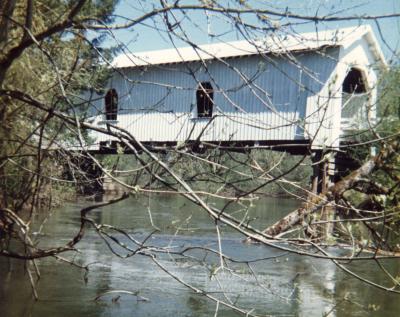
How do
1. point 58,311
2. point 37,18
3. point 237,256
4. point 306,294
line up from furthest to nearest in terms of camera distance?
point 237,256
point 306,294
point 58,311
point 37,18

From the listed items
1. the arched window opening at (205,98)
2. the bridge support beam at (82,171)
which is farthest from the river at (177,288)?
the arched window opening at (205,98)

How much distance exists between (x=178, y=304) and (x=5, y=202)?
2.31 m

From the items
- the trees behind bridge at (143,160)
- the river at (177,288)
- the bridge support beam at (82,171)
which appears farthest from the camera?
the river at (177,288)

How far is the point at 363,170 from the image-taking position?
37.3 feet

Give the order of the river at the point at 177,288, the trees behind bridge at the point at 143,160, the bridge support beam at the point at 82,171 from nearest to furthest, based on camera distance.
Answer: the trees behind bridge at the point at 143,160, the bridge support beam at the point at 82,171, the river at the point at 177,288

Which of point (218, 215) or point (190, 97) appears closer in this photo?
point (218, 215)

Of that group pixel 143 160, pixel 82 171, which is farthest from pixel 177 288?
pixel 143 160

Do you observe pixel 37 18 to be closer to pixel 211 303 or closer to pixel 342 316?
pixel 211 303

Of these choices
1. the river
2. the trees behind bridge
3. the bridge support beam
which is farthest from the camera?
the river

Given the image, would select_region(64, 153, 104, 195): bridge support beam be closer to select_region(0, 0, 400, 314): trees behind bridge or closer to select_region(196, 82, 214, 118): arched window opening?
select_region(0, 0, 400, 314): trees behind bridge

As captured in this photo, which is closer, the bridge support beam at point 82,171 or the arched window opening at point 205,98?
the arched window opening at point 205,98

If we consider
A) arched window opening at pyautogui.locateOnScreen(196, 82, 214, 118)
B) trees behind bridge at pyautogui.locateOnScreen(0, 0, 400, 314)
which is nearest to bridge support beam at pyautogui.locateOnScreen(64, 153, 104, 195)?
A: trees behind bridge at pyautogui.locateOnScreen(0, 0, 400, 314)

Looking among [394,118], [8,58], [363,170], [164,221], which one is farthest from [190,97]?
[8,58]

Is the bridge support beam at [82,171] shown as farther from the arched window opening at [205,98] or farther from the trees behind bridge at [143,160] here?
the arched window opening at [205,98]
